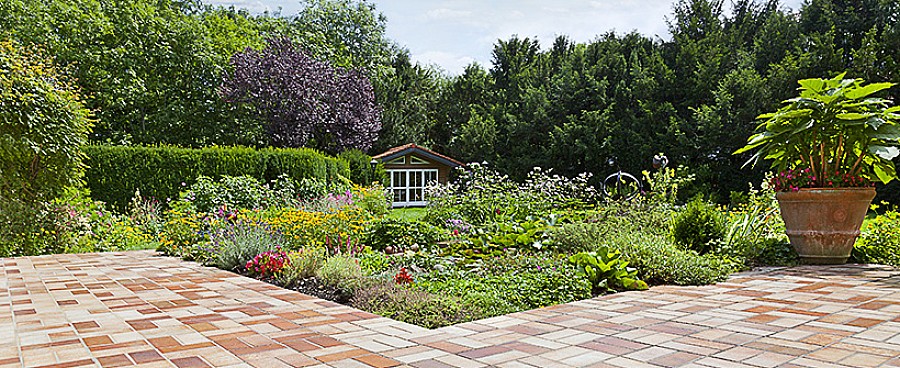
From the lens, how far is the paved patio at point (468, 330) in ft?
9.43

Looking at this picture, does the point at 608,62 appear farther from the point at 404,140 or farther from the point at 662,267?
the point at 662,267

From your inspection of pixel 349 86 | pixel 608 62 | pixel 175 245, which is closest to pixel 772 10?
pixel 608 62

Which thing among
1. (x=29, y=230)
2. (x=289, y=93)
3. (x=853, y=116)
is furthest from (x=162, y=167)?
(x=853, y=116)

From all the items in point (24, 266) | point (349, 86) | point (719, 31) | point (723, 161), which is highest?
point (719, 31)

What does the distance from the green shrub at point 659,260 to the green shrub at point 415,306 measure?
1839 mm

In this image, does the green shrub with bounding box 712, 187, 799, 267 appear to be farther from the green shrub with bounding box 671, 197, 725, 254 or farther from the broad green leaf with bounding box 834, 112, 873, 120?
the broad green leaf with bounding box 834, 112, 873, 120

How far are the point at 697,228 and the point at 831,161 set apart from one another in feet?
4.48

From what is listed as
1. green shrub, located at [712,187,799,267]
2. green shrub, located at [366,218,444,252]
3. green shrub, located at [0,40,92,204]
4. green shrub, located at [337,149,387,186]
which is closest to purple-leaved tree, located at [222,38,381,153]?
green shrub, located at [337,149,387,186]

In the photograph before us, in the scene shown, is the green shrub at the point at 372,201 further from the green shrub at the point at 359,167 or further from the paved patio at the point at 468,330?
the green shrub at the point at 359,167

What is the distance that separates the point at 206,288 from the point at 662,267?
359 centimetres

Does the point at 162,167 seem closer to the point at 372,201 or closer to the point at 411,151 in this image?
the point at 372,201

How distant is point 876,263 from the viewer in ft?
19.7

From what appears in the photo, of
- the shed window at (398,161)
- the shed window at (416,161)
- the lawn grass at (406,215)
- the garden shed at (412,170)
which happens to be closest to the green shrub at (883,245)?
the lawn grass at (406,215)

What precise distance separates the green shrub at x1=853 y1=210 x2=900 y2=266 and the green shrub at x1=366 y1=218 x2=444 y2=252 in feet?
13.5
